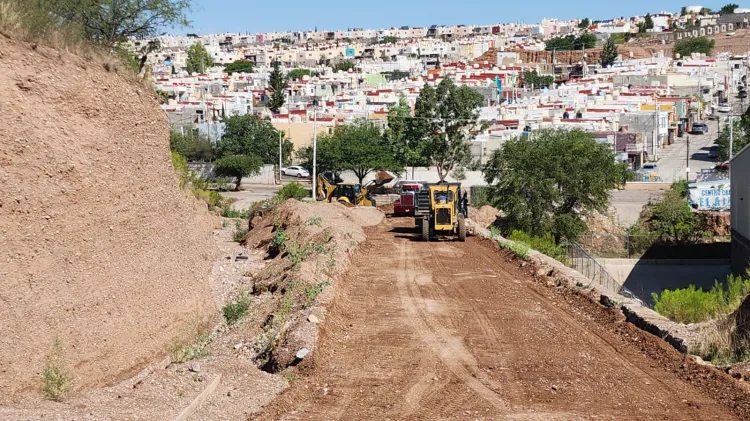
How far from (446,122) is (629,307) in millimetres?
46058

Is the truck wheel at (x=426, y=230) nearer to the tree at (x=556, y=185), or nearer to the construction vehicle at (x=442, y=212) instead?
the construction vehicle at (x=442, y=212)

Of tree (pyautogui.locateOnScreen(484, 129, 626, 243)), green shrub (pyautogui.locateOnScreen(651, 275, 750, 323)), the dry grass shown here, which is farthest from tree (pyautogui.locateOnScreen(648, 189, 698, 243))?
the dry grass

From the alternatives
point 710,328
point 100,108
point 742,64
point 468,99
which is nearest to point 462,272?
point 710,328

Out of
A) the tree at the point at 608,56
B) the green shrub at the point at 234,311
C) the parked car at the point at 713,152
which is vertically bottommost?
the green shrub at the point at 234,311

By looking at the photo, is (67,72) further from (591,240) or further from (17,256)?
(591,240)

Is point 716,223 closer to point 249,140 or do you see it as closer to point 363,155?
point 363,155

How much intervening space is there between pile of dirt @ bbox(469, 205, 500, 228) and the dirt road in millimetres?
20628

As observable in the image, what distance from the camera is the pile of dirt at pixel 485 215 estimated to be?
41.6 metres

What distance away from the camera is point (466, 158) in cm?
6562

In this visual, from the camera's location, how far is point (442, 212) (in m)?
29.6

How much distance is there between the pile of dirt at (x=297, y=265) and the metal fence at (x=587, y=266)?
258 inches

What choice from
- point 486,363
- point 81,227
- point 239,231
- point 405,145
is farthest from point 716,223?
point 81,227

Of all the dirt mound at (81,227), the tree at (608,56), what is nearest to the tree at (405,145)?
the dirt mound at (81,227)

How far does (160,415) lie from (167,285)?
175 inches
